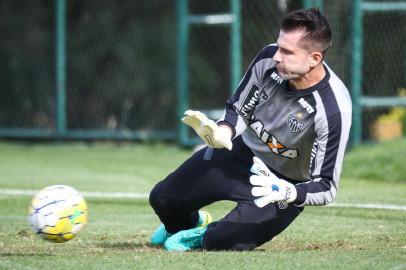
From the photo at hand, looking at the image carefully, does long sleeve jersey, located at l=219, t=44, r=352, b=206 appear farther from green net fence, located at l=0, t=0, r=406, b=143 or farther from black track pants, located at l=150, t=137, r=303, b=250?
green net fence, located at l=0, t=0, r=406, b=143

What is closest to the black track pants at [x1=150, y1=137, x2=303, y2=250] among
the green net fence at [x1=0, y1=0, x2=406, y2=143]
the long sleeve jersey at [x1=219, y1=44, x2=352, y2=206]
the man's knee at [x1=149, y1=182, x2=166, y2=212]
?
the man's knee at [x1=149, y1=182, x2=166, y2=212]

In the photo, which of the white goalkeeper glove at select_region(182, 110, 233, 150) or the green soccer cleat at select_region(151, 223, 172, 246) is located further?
the green soccer cleat at select_region(151, 223, 172, 246)

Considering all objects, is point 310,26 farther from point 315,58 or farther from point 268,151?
point 268,151

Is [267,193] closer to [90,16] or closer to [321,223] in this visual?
[321,223]

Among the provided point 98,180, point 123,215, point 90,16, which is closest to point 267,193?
point 123,215

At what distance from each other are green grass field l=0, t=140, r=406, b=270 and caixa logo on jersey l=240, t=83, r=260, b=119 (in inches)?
39.7

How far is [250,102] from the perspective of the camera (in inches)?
270

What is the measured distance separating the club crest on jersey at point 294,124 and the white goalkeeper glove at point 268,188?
0.53m

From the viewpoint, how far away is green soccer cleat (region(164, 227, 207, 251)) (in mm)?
6957

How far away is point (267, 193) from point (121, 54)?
36.3ft

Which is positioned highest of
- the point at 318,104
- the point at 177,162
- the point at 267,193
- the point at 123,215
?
the point at 318,104

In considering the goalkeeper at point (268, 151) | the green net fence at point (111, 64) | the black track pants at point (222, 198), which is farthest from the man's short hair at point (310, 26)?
the green net fence at point (111, 64)

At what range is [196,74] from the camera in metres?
16.4

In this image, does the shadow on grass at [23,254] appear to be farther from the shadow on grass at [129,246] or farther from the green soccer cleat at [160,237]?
the green soccer cleat at [160,237]
